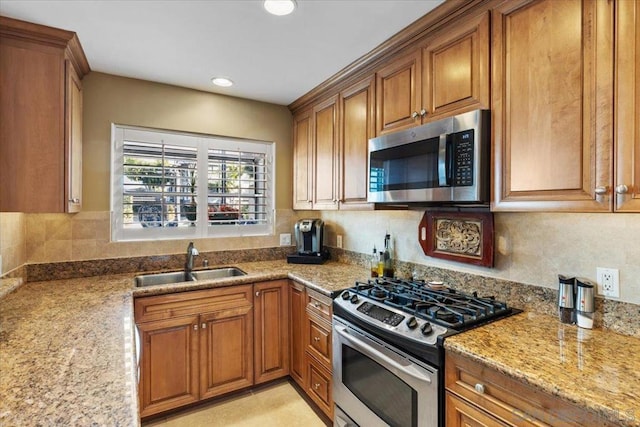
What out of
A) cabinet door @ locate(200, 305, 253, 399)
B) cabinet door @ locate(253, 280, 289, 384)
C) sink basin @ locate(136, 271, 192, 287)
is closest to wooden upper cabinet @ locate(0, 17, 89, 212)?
sink basin @ locate(136, 271, 192, 287)

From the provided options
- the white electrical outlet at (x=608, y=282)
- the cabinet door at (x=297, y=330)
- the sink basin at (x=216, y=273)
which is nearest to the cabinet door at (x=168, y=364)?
the sink basin at (x=216, y=273)

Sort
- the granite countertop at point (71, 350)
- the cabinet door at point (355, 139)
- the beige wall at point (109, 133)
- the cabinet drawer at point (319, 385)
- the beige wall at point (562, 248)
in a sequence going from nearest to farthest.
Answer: the granite countertop at point (71, 350)
the beige wall at point (562, 248)
the cabinet drawer at point (319, 385)
the cabinet door at point (355, 139)
the beige wall at point (109, 133)

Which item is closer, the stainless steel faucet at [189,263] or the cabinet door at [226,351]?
the cabinet door at [226,351]

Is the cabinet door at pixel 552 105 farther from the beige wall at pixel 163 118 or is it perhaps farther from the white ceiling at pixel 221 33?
the beige wall at pixel 163 118

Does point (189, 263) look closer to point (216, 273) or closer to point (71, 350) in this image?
point (216, 273)

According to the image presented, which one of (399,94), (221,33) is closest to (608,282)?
(399,94)

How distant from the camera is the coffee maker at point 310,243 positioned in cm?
284

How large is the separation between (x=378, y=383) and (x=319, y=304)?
0.66 metres

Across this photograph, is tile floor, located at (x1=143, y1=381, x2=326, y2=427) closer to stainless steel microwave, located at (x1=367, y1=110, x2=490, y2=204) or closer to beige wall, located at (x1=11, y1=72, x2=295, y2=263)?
beige wall, located at (x1=11, y1=72, x2=295, y2=263)

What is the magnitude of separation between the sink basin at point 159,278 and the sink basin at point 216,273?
0.12 meters

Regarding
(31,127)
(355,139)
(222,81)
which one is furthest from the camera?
(222,81)

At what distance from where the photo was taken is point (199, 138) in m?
2.79

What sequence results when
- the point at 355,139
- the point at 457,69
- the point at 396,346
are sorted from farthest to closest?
the point at 355,139 < the point at 457,69 < the point at 396,346

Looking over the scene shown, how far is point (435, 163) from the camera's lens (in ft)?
5.39
